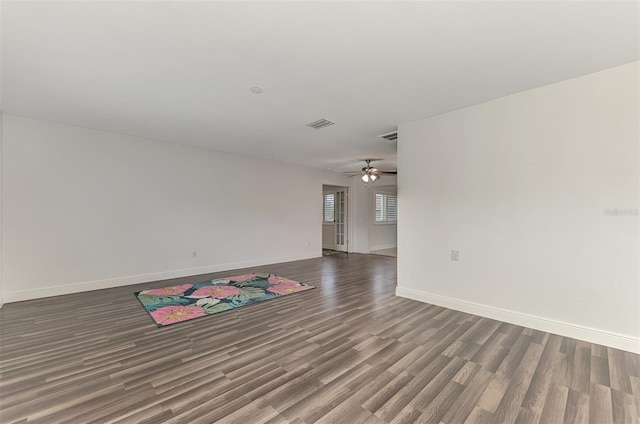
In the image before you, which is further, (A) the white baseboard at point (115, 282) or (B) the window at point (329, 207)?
(B) the window at point (329, 207)

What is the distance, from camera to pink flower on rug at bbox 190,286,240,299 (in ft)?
13.0

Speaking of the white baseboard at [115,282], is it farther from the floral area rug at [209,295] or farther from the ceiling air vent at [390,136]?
the ceiling air vent at [390,136]

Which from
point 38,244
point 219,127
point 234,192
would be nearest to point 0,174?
point 38,244

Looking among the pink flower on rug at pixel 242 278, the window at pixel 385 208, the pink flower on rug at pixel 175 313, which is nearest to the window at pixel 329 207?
the window at pixel 385 208

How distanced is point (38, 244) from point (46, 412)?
11.3ft

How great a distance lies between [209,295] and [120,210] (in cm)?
230

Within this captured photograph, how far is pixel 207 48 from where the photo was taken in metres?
2.13

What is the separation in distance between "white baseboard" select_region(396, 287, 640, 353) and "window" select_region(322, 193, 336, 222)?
221 inches

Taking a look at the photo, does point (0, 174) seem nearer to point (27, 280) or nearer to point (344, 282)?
point (27, 280)

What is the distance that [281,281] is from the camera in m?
4.79

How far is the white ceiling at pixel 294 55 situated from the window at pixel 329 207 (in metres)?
5.59

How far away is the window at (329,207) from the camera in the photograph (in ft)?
30.2

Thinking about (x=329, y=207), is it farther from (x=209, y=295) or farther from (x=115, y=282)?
(x=115, y=282)

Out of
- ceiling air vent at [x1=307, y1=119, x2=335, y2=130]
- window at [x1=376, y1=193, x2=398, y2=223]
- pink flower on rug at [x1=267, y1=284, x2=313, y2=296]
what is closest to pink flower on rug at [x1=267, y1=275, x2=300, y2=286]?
pink flower on rug at [x1=267, y1=284, x2=313, y2=296]
